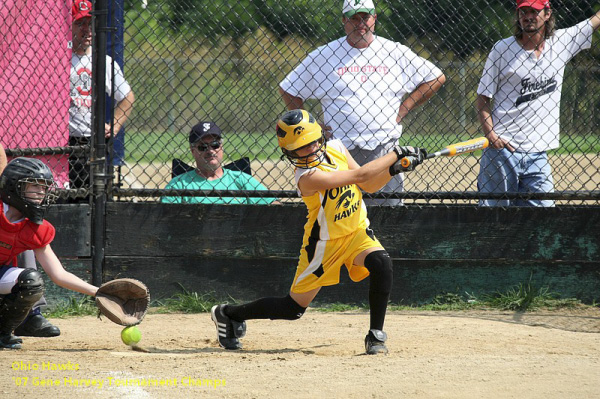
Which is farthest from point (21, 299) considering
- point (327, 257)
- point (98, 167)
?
point (327, 257)

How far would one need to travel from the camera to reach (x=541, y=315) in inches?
223

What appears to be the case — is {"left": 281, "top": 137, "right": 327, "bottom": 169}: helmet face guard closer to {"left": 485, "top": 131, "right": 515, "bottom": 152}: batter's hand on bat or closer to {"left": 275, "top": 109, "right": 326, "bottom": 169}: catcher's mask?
{"left": 275, "top": 109, "right": 326, "bottom": 169}: catcher's mask

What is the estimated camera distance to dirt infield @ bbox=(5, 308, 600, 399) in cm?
367

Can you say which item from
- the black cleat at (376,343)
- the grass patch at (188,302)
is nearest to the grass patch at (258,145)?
the grass patch at (188,302)

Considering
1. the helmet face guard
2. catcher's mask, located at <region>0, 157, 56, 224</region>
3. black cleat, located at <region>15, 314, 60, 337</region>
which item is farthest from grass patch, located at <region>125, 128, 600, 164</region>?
the helmet face guard

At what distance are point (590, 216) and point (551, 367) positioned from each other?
203 centimetres

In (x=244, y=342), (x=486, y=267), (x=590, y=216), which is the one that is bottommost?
(x=244, y=342)

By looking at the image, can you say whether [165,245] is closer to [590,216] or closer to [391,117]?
[391,117]

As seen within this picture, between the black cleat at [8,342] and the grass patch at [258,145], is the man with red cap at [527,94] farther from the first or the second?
the black cleat at [8,342]

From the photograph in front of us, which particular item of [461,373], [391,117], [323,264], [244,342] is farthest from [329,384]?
[391,117]

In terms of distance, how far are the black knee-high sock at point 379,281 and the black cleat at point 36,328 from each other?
6.51 feet

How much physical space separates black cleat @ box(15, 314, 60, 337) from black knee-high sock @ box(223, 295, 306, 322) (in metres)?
1.11

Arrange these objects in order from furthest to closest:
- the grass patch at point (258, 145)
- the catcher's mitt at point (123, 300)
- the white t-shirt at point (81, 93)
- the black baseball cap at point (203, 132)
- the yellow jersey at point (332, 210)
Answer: the grass patch at point (258, 145)
the white t-shirt at point (81, 93)
the black baseball cap at point (203, 132)
the catcher's mitt at point (123, 300)
the yellow jersey at point (332, 210)

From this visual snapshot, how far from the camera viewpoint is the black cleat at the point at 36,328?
197 inches
